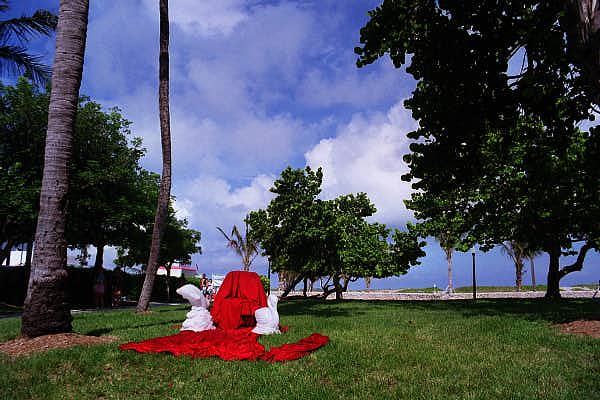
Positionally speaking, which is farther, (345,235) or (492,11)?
(345,235)

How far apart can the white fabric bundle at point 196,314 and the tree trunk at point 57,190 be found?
2.28 metres

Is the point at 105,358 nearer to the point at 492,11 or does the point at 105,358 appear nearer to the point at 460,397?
the point at 460,397

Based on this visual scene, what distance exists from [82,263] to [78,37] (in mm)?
31870

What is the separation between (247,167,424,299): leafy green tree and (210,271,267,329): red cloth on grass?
41.6 feet

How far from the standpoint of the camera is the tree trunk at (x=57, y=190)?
7797 mm

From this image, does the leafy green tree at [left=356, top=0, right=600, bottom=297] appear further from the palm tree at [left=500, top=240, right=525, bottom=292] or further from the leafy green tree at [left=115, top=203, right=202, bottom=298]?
the palm tree at [left=500, top=240, right=525, bottom=292]

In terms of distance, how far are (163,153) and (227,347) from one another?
35.9ft

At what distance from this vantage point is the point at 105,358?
6.52 m

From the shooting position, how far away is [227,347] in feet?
23.5

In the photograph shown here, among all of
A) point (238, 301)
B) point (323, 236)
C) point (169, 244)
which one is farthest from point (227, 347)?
point (169, 244)

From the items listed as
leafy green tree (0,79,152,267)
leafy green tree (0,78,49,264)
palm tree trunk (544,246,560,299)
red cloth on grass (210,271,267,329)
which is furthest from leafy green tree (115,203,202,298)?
palm tree trunk (544,246,560,299)

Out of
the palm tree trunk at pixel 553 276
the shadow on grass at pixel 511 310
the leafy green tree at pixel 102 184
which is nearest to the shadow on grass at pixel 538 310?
the shadow on grass at pixel 511 310

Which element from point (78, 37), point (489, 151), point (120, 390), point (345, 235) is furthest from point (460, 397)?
point (345, 235)

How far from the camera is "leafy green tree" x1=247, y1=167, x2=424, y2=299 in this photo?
23.9 metres
